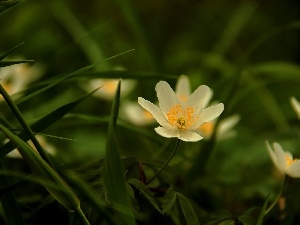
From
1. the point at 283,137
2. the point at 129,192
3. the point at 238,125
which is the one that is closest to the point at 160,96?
the point at 129,192

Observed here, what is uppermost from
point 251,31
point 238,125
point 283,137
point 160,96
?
point 251,31

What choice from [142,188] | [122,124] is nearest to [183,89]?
[122,124]

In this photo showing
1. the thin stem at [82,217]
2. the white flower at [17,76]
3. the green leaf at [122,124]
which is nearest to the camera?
the thin stem at [82,217]

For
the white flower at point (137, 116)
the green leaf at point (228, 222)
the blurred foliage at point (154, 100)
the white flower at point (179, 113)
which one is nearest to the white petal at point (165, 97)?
the white flower at point (179, 113)

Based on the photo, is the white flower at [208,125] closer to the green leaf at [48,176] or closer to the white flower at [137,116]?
the white flower at [137,116]

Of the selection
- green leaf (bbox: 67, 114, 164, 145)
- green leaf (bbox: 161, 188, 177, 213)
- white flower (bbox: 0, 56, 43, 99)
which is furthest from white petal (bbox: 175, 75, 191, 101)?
white flower (bbox: 0, 56, 43, 99)

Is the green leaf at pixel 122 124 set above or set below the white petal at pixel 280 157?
above

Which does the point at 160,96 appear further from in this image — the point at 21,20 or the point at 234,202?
the point at 21,20
